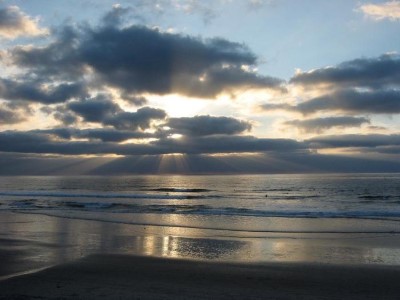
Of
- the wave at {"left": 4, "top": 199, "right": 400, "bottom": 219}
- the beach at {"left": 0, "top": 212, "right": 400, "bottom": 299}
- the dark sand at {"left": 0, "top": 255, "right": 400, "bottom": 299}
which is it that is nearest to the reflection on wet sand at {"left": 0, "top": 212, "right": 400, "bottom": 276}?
the beach at {"left": 0, "top": 212, "right": 400, "bottom": 299}

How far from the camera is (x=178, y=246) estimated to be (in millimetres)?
17312

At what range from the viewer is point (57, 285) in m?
10.7

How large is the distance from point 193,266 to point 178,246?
4.17 metres

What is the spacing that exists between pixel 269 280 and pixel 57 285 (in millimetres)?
5733

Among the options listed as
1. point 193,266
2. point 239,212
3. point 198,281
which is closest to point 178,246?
point 193,266

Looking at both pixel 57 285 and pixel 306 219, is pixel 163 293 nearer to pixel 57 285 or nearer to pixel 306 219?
pixel 57 285

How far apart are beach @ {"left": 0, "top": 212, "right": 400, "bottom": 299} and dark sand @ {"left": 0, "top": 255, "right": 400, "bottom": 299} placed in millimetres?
25

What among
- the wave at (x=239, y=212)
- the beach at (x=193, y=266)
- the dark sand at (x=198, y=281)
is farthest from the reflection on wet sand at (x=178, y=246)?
the wave at (x=239, y=212)

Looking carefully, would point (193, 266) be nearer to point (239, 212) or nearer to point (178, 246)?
point (178, 246)

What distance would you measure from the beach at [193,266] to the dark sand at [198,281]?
25 mm

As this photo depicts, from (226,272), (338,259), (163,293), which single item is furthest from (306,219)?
(163,293)

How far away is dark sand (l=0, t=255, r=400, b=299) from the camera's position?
9.95 m

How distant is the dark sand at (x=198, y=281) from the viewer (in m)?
9.95

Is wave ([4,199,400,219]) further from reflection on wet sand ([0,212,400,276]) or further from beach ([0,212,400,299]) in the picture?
beach ([0,212,400,299])
